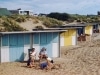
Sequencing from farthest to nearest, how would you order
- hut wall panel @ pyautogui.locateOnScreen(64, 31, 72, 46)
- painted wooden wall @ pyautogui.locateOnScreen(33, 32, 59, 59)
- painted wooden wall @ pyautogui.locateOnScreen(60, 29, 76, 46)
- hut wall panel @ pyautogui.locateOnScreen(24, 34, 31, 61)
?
hut wall panel @ pyautogui.locateOnScreen(64, 31, 72, 46), painted wooden wall @ pyautogui.locateOnScreen(60, 29, 76, 46), painted wooden wall @ pyautogui.locateOnScreen(33, 32, 59, 59), hut wall panel @ pyautogui.locateOnScreen(24, 34, 31, 61)

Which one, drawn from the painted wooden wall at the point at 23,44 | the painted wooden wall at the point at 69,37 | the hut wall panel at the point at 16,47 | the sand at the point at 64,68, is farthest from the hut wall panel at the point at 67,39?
the hut wall panel at the point at 16,47

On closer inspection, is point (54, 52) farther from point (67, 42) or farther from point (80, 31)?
point (80, 31)

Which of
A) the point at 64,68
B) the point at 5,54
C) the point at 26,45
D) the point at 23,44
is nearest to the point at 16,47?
the point at 23,44

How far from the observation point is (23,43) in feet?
60.1

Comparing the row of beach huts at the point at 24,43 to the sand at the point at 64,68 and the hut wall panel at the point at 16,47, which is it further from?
the sand at the point at 64,68

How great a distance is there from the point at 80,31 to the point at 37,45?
20.4 metres

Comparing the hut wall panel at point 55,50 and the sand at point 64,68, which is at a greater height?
the hut wall panel at point 55,50

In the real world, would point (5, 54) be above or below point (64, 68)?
above

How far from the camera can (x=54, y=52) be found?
65.6 ft

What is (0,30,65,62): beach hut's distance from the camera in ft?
57.8

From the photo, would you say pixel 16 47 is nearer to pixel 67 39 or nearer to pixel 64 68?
A: pixel 64 68

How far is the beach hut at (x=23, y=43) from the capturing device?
17.6 m

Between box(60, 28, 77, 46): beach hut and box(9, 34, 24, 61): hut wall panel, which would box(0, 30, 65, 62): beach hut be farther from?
box(60, 28, 77, 46): beach hut

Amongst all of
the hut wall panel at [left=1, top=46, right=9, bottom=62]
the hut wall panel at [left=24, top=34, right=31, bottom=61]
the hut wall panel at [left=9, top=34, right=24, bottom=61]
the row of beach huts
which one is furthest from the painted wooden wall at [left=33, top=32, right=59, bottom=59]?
the hut wall panel at [left=1, top=46, right=9, bottom=62]
